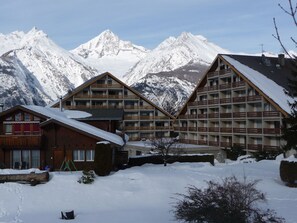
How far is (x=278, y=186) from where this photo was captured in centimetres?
2758

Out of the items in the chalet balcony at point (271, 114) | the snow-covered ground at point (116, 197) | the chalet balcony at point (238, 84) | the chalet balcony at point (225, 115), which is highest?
the chalet balcony at point (238, 84)

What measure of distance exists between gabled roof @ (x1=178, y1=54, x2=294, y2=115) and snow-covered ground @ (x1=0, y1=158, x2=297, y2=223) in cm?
1911

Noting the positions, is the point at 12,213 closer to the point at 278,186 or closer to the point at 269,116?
the point at 278,186

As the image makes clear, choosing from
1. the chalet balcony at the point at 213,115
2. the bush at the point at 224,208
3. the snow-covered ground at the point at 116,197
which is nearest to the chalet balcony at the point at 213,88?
the chalet balcony at the point at 213,115

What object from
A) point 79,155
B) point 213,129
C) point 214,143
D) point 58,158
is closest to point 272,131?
point 214,143

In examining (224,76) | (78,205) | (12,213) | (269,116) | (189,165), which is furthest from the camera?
(224,76)

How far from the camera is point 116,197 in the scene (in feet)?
85.0

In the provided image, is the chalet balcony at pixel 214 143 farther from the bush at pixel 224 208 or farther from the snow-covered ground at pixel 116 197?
the bush at pixel 224 208

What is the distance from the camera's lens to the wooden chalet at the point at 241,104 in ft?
171

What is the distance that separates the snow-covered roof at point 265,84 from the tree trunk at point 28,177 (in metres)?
30.4

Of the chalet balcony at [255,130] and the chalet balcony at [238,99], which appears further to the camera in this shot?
the chalet balcony at [238,99]

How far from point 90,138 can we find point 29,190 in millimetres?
9927

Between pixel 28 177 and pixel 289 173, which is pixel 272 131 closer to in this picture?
pixel 289 173

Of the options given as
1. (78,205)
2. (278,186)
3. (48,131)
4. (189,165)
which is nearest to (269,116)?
(189,165)
